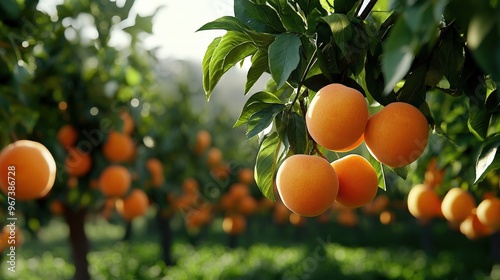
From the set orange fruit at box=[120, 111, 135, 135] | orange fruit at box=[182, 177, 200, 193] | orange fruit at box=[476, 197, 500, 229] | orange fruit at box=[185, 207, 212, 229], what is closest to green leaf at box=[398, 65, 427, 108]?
orange fruit at box=[476, 197, 500, 229]

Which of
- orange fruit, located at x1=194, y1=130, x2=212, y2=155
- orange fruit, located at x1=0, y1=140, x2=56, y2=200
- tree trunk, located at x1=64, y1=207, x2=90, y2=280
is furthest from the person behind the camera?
orange fruit, located at x1=194, y1=130, x2=212, y2=155

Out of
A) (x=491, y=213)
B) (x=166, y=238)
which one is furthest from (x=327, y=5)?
(x=166, y=238)

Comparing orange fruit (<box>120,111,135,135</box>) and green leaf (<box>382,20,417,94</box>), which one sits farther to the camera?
orange fruit (<box>120,111,135,135</box>)

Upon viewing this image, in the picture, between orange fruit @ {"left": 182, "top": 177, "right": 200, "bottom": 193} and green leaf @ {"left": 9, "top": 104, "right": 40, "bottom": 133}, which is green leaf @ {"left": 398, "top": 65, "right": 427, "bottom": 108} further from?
orange fruit @ {"left": 182, "top": 177, "right": 200, "bottom": 193}

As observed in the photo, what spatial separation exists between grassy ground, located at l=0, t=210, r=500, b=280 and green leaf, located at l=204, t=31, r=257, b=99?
16.7ft

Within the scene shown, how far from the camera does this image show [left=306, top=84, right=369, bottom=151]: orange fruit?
3.10 feet

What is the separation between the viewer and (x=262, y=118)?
107cm

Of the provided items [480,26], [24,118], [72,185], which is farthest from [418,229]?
[480,26]

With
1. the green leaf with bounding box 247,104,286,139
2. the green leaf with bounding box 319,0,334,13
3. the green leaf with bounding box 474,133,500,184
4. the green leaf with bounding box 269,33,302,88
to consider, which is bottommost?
the green leaf with bounding box 474,133,500,184

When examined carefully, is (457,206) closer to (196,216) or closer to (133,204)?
(133,204)

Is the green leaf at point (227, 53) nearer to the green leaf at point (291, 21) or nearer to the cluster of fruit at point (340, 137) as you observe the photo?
the green leaf at point (291, 21)

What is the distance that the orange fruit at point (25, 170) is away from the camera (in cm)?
171

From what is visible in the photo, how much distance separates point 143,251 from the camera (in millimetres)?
10820

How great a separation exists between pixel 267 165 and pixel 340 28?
0.35 m
